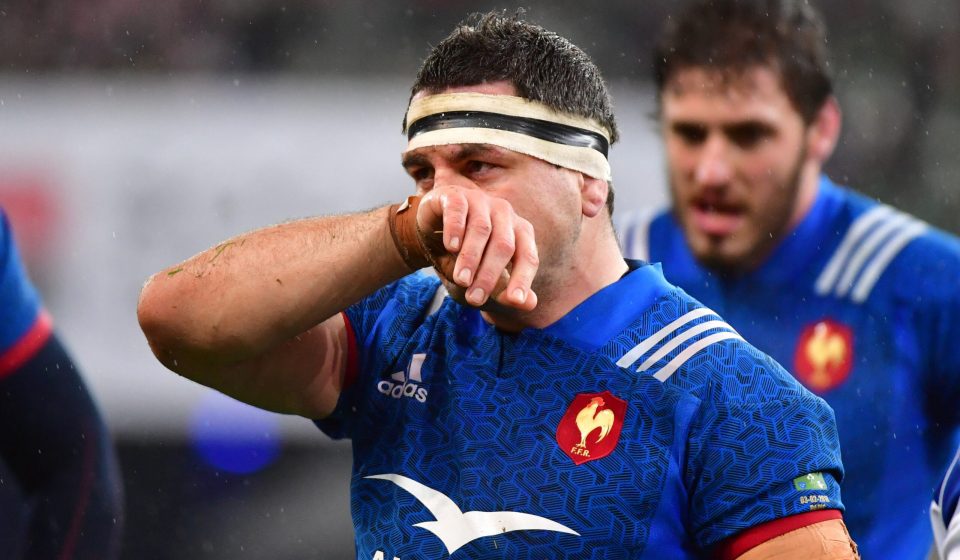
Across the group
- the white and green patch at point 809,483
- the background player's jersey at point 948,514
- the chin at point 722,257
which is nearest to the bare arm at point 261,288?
the white and green patch at point 809,483

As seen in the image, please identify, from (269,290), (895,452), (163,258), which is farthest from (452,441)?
(163,258)

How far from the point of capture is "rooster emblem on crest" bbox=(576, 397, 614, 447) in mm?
2162

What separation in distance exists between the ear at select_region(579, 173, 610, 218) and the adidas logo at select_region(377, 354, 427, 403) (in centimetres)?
39

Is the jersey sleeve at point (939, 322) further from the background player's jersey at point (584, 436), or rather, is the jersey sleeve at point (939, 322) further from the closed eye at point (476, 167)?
the closed eye at point (476, 167)

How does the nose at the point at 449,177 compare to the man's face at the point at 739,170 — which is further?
the man's face at the point at 739,170

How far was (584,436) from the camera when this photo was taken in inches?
85.4

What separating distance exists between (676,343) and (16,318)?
2.02m

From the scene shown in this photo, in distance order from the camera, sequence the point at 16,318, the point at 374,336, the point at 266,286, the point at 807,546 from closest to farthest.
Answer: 1. the point at 807,546
2. the point at 266,286
3. the point at 374,336
4. the point at 16,318

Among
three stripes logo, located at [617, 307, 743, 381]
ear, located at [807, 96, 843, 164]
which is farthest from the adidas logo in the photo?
ear, located at [807, 96, 843, 164]

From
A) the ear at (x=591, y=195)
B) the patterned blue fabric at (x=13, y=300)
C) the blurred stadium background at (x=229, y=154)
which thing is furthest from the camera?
the blurred stadium background at (x=229, y=154)

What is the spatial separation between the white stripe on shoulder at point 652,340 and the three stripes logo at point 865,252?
6.11 ft

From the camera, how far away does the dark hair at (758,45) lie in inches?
173

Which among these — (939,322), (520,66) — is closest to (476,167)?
(520,66)

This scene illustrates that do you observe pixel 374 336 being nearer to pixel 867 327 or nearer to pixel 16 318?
pixel 16 318
